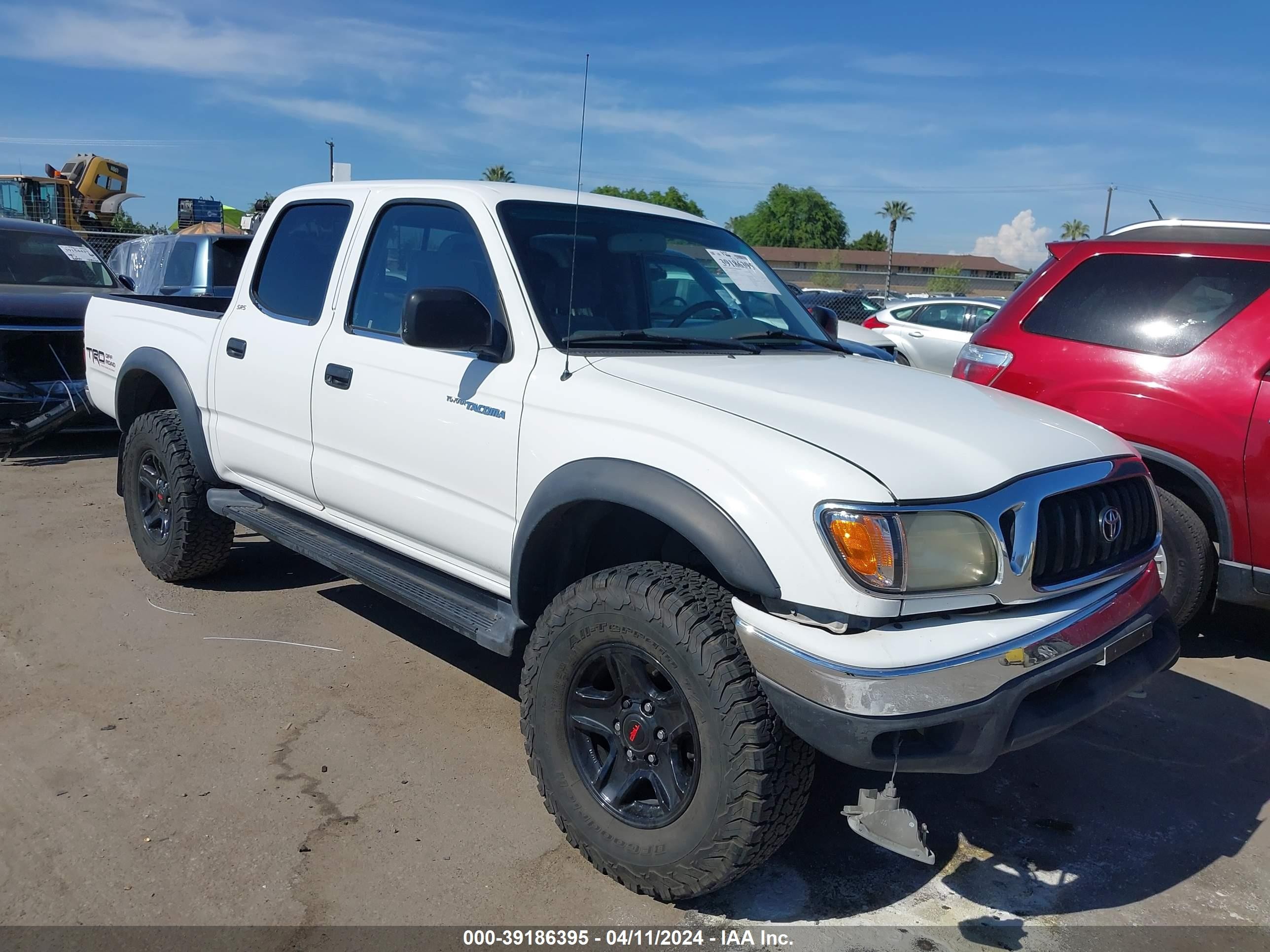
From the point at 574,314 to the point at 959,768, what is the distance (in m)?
1.85

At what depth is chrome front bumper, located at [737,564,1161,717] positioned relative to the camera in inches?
90.0

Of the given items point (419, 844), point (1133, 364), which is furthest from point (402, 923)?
point (1133, 364)

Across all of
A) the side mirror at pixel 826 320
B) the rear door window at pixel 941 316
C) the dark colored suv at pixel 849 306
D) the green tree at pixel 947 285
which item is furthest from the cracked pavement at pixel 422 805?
the green tree at pixel 947 285

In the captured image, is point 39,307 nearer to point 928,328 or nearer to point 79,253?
point 79,253

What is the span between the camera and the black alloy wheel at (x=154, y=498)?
505cm

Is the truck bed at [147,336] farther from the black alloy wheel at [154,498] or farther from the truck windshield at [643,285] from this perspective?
the truck windshield at [643,285]

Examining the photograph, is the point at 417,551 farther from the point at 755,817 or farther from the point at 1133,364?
the point at 1133,364

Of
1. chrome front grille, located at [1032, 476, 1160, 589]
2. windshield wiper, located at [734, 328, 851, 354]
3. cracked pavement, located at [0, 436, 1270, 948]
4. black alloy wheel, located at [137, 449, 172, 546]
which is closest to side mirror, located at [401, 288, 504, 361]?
windshield wiper, located at [734, 328, 851, 354]

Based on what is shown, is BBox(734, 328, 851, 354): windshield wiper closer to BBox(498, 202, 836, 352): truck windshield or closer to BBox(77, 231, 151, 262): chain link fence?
BBox(498, 202, 836, 352): truck windshield

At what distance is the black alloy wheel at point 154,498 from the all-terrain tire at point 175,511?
1 centimetres

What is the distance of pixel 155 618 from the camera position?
481cm

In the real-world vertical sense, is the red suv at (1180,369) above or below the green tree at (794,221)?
below

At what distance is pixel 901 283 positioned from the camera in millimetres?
72000

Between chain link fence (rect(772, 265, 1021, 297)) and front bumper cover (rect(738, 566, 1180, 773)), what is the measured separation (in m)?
18.7
